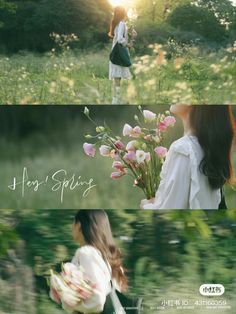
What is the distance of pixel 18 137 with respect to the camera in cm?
700

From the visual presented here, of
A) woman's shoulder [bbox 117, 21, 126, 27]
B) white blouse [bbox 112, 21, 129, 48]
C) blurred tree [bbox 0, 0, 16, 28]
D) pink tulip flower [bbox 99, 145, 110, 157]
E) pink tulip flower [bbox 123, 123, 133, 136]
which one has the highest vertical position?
blurred tree [bbox 0, 0, 16, 28]

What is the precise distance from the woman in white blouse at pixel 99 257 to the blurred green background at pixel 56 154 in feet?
0.40

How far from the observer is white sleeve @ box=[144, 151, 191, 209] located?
7.02 m

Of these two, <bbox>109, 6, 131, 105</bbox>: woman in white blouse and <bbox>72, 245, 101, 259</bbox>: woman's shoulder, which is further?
<bbox>72, 245, 101, 259</bbox>: woman's shoulder

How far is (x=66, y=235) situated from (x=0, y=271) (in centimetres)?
52

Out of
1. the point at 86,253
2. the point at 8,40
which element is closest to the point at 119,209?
the point at 86,253

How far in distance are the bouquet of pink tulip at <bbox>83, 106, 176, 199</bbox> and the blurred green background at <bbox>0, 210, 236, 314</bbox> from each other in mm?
250

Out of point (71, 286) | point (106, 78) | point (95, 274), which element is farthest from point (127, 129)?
point (71, 286)

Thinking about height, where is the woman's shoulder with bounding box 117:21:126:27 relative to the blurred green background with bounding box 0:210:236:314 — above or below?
above

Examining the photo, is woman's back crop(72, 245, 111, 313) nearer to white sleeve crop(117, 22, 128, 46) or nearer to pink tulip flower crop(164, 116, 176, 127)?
pink tulip flower crop(164, 116, 176, 127)

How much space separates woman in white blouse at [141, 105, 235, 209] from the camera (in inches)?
277

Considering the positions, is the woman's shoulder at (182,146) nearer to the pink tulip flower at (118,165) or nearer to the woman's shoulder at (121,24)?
the pink tulip flower at (118,165)

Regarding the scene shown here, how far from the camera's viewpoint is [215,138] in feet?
23.3

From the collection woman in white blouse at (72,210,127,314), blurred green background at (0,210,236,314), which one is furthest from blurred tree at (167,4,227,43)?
woman in white blouse at (72,210,127,314)
